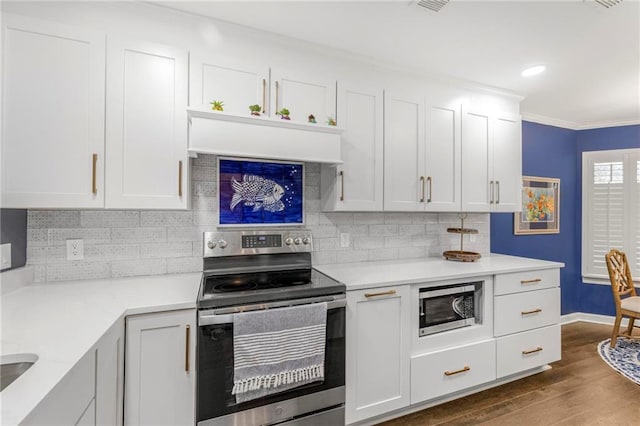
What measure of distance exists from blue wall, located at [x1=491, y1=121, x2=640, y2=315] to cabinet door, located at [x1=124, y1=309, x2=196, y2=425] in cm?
370

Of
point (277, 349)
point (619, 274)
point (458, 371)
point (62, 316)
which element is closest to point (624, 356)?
point (619, 274)

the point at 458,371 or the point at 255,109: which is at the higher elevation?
the point at 255,109

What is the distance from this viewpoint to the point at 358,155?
2.36 metres

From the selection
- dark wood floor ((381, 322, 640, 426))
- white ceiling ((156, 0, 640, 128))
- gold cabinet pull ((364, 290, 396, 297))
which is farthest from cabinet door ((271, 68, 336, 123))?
dark wood floor ((381, 322, 640, 426))

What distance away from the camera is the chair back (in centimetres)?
331

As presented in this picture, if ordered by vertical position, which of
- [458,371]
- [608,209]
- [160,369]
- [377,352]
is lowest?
[458,371]

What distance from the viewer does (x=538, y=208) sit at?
3879mm

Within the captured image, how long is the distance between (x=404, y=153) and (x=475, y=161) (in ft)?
2.49

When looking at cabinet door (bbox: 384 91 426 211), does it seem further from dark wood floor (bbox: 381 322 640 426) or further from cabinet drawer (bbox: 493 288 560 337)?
dark wood floor (bbox: 381 322 640 426)

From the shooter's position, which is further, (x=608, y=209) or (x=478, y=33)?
(x=608, y=209)

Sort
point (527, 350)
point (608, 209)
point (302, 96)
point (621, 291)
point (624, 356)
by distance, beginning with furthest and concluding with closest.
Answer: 1. point (608, 209)
2. point (621, 291)
3. point (624, 356)
4. point (527, 350)
5. point (302, 96)

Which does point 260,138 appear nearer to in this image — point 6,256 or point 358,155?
point 358,155

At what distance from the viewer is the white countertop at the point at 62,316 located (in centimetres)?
78

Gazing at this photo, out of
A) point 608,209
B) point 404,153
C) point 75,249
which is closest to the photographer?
point 75,249
